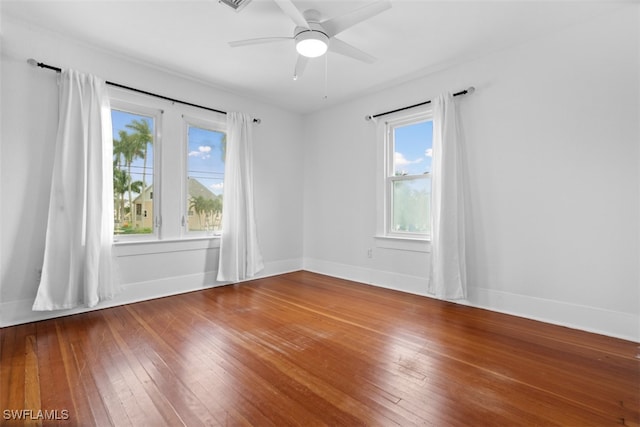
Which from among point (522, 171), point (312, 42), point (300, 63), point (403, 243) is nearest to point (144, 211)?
point (300, 63)

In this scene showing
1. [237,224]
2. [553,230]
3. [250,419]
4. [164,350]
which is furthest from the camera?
[237,224]

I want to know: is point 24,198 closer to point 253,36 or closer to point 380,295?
point 253,36

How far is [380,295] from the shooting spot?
365cm

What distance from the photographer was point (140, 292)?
3.39 metres

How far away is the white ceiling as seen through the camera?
2.41 meters

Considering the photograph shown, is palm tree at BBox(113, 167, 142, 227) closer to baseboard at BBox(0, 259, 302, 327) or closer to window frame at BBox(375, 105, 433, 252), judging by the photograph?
baseboard at BBox(0, 259, 302, 327)

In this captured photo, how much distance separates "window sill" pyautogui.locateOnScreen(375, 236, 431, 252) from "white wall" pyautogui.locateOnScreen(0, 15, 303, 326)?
234 cm

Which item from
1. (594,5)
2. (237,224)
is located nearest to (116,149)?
(237,224)

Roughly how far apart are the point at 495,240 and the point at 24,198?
463 cm

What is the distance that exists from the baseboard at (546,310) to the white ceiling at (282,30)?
2560 millimetres

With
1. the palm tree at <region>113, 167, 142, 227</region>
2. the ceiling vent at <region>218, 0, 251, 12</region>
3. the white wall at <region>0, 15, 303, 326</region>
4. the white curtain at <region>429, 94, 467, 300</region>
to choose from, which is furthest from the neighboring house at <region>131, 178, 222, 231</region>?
the white curtain at <region>429, 94, 467, 300</region>

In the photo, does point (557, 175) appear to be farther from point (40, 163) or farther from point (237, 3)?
point (40, 163)

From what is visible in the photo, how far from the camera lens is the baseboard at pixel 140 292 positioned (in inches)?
104

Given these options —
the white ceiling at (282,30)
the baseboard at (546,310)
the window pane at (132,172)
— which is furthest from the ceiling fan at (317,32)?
the baseboard at (546,310)
